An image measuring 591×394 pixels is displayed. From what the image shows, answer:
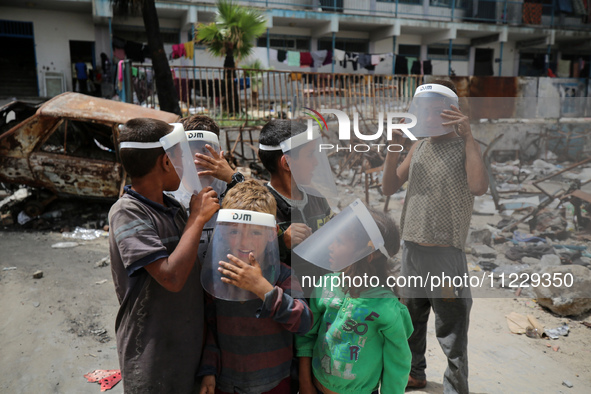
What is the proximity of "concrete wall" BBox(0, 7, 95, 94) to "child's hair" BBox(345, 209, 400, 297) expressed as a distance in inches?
603

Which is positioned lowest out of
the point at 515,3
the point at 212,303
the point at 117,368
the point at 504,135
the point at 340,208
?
the point at 117,368

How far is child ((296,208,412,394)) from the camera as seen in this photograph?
169 cm

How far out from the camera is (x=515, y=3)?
739 inches

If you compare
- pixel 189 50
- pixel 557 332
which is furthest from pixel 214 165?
pixel 189 50

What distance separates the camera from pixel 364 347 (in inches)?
67.5

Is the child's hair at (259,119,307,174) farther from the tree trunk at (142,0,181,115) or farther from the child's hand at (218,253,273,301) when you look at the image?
the tree trunk at (142,0,181,115)

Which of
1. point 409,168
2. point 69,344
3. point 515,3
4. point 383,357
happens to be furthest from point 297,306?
point 515,3

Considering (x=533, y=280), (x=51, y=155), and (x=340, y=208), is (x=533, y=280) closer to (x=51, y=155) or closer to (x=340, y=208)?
(x=340, y=208)

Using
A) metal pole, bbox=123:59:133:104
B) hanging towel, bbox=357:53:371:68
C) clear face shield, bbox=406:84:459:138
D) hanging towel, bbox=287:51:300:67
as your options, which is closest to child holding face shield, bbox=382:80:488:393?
clear face shield, bbox=406:84:459:138

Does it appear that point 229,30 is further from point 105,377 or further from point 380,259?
point 380,259

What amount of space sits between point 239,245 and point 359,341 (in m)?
0.66

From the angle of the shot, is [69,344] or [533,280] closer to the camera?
[533,280]

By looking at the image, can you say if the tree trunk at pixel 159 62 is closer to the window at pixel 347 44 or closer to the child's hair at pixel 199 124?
the child's hair at pixel 199 124

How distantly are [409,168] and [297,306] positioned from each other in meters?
0.77
